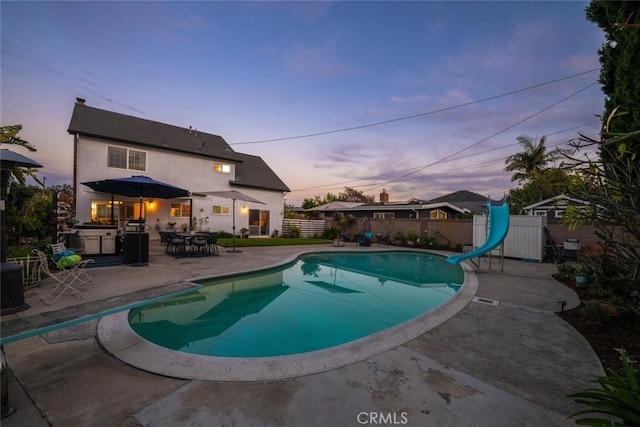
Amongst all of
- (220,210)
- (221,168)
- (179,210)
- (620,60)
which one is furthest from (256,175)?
(620,60)

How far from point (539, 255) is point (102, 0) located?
19884 millimetres

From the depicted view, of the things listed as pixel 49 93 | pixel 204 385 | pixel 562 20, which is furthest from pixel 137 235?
pixel 562 20

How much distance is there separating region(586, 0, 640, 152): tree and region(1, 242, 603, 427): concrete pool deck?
3560mm

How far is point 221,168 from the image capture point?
60.8ft

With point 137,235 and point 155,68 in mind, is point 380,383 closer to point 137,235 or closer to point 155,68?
point 137,235

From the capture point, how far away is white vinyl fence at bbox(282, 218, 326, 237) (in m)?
22.0

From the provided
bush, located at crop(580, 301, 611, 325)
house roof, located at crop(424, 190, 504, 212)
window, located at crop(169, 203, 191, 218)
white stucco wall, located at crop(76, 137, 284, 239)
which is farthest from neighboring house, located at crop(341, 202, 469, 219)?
bush, located at crop(580, 301, 611, 325)

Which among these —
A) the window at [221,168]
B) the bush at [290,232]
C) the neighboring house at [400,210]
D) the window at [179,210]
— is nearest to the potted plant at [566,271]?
the neighboring house at [400,210]

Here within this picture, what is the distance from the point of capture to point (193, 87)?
1520cm

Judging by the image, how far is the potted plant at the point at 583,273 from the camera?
7543 mm

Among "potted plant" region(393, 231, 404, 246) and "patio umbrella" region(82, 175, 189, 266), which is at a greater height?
"patio umbrella" region(82, 175, 189, 266)

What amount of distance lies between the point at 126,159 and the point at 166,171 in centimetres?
200

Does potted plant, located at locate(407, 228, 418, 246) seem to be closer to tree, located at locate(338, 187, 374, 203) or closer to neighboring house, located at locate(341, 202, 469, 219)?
neighboring house, located at locate(341, 202, 469, 219)

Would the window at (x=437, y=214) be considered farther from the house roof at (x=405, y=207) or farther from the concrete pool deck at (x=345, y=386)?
the concrete pool deck at (x=345, y=386)
